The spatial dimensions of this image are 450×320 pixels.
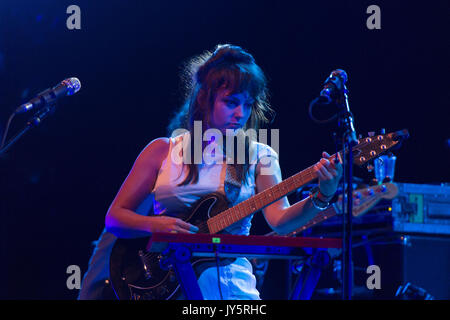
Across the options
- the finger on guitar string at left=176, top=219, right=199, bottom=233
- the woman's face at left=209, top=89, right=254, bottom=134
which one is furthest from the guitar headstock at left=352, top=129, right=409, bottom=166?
the finger on guitar string at left=176, top=219, right=199, bottom=233

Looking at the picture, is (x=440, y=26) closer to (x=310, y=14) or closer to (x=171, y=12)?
(x=310, y=14)

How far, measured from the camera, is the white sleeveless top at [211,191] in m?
2.37

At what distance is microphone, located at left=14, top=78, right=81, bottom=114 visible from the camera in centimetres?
279

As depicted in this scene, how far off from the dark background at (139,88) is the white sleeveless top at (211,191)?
2.37 meters

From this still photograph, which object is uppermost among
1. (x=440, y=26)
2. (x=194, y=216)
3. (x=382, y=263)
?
(x=440, y=26)

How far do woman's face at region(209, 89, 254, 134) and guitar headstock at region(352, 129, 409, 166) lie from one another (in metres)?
0.59

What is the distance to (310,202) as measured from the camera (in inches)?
98.7

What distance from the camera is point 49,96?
9.43ft

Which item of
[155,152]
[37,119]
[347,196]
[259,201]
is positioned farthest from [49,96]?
[347,196]

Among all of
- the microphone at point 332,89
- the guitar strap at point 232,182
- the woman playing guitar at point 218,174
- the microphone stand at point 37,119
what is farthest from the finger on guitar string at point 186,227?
the microphone stand at point 37,119

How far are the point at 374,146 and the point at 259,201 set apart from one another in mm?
602

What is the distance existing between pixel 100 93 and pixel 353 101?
2385 mm
